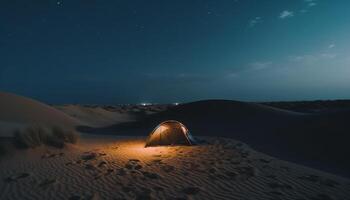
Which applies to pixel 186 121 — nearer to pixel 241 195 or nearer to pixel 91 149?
pixel 91 149

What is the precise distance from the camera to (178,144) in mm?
14531

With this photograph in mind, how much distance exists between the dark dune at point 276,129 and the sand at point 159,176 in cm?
286

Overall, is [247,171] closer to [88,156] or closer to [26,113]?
[88,156]

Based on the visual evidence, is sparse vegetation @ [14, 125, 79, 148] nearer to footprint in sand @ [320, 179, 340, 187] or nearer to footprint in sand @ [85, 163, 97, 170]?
footprint in sand @ [85, 163, 97, 170]

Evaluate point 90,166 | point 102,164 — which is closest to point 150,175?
point 102,164

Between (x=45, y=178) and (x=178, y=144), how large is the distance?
21.7ft

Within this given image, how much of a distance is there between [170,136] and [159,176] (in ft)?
17.9

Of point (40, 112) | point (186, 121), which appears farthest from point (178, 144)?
point (40, 112)

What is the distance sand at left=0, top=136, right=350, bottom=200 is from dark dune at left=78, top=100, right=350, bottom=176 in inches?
113

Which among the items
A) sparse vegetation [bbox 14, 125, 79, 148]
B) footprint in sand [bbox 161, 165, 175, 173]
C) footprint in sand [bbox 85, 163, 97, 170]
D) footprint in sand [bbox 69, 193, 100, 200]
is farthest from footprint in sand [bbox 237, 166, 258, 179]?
sparse vegetation [bbox 14, 125, 79, 148]

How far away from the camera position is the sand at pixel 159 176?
26.1 ft

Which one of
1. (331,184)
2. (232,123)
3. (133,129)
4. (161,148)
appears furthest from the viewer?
(133,129)

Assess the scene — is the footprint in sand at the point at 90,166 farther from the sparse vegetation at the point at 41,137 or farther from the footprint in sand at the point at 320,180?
the footprint in sand at the point at 320,180

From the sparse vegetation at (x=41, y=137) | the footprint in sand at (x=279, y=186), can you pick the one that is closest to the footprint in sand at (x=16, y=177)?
the sparse vegetation at (x=41, y=137)
